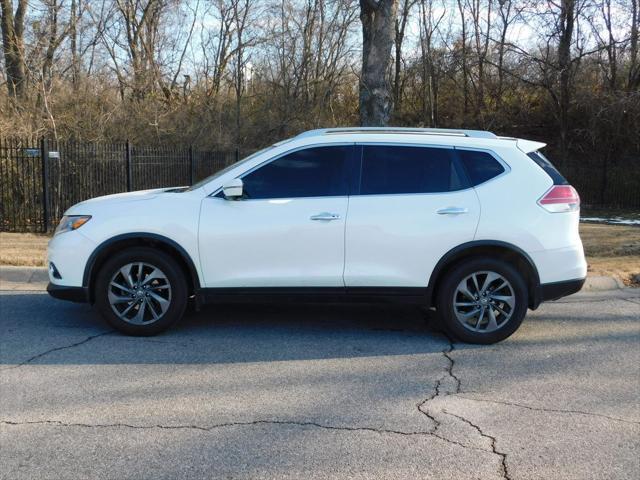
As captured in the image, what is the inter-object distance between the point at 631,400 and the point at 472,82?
22717 millimetres

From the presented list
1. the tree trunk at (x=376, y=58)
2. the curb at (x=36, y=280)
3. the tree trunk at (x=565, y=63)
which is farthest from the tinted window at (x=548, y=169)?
the tree trunk at (x=565, y=63)

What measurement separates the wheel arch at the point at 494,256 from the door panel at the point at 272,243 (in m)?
0.92

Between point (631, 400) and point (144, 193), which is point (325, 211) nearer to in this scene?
point (144, 193)

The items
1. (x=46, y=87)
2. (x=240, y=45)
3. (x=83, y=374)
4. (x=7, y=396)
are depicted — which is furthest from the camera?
(x=240, y=45)

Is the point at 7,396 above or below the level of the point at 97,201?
below

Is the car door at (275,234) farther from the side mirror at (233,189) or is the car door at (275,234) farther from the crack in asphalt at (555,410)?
the crack in asphalt at (555,410)

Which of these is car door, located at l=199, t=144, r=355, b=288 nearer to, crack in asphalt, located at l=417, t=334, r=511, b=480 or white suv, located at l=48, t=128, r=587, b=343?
white suv, located at l=48, t=128, r=587, b=343

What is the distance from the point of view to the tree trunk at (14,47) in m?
18.8

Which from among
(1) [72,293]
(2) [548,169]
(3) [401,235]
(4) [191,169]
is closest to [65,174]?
(4) [191,169]

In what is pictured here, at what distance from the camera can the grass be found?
9144 mm

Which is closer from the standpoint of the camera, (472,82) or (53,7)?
(53,7)

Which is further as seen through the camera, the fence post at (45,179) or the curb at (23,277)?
the fence post at (45,179)

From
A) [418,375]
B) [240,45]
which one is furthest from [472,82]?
[418,375]

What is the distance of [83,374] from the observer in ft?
16.3
